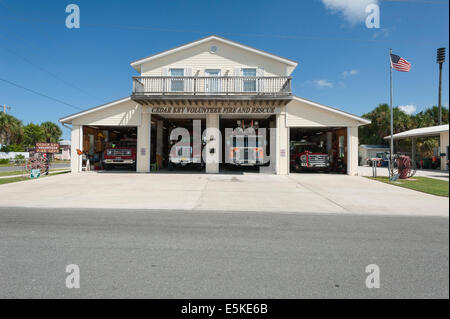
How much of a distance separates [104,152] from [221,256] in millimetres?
17458

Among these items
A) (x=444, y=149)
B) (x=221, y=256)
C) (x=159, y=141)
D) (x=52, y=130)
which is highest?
(x=52, y=130)

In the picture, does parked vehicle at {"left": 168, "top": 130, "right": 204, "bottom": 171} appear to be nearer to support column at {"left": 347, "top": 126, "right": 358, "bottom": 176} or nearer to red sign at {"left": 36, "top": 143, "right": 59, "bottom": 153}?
red sign at {"left": 36, "top": 143, "right": 59, "bottom": 153}

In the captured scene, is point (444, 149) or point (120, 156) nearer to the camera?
point (120, 156)

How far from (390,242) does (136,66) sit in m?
18.8

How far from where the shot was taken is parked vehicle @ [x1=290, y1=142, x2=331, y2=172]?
17547 mm

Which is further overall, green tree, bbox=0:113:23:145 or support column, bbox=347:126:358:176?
green tree, bbox=0:113:23:145

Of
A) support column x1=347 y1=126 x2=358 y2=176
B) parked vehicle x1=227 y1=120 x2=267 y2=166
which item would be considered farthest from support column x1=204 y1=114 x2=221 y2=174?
support column x1=347 y1=126 x2=358 y2=176

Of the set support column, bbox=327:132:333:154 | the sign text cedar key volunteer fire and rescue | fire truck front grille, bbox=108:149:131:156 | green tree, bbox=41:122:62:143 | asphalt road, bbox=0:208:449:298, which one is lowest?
asphalt road, bbox=0:208:449:298

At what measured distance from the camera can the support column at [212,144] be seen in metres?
16.8

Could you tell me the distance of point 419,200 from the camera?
8195 millimetres

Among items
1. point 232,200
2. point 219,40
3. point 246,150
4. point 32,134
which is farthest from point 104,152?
point 32,134

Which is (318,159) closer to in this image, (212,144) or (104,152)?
(212,144)

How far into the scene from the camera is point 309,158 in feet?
58.1

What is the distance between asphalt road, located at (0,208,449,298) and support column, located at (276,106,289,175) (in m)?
10.7
